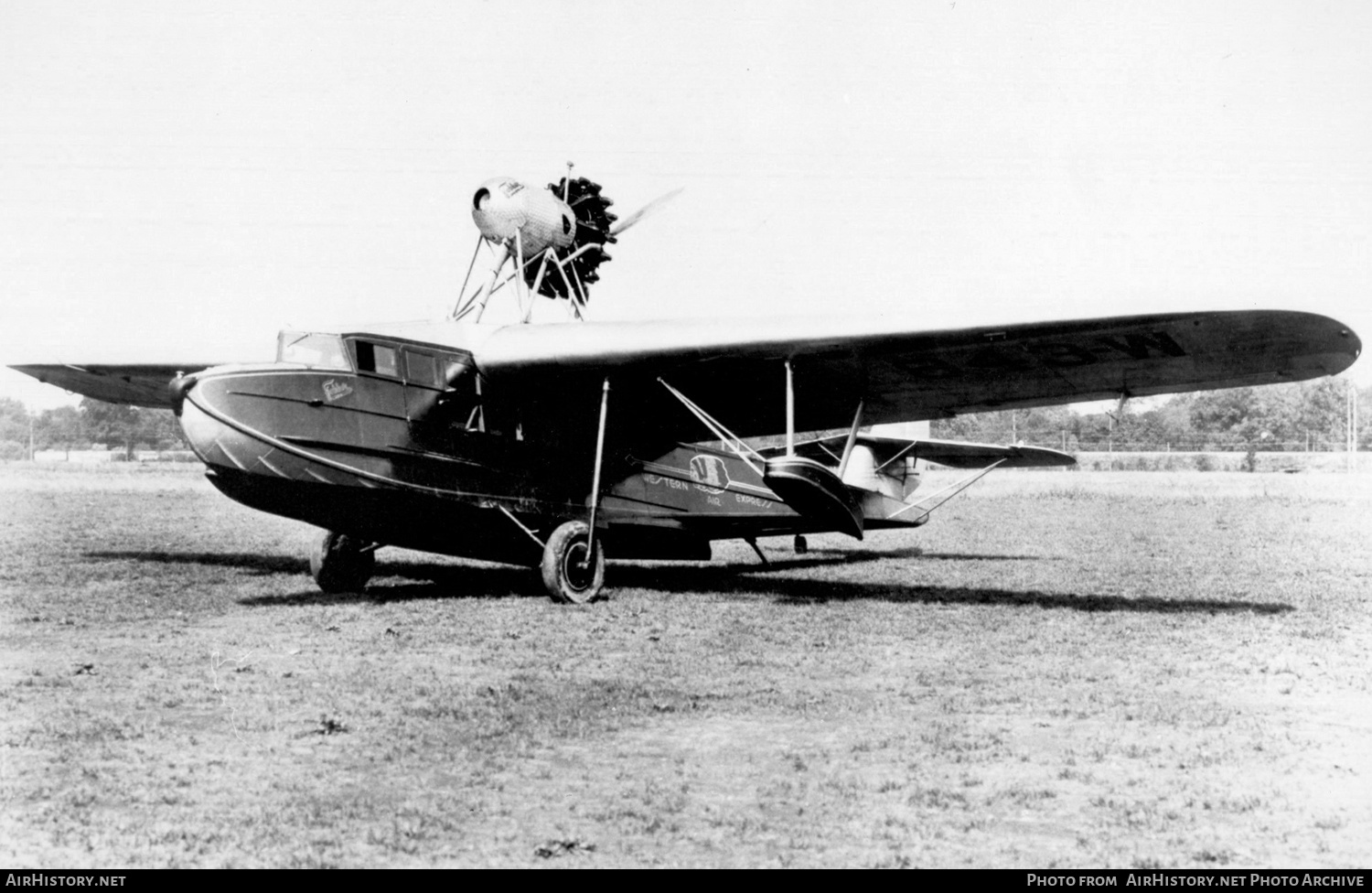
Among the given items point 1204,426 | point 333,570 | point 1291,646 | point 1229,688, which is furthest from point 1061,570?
point 1204,426

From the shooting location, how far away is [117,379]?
13883 millimetres

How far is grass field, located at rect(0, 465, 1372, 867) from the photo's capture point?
159 inches

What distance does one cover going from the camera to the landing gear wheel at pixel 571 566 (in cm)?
1088

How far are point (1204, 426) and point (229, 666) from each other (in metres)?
105

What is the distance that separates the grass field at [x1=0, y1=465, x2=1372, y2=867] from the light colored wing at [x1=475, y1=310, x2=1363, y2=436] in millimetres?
2196

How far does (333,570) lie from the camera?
11.7 meters

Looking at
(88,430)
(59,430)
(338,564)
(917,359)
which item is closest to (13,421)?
(59,430)

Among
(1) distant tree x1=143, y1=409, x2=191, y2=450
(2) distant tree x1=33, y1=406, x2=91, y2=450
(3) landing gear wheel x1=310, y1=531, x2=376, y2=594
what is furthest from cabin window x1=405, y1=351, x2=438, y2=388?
(2) distant tree x1=33, y1=406, x2=91, y2=450

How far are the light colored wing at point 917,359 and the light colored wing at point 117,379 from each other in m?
5.23

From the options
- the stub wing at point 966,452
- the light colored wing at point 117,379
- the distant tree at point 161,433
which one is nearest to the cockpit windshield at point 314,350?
the light colored wing at point 117,379

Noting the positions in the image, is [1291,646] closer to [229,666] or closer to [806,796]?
[806,796]

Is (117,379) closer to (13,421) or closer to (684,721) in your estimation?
(684,721)

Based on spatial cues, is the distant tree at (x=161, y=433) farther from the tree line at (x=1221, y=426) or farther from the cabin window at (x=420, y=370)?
the cabin window at (x=420, y=370)

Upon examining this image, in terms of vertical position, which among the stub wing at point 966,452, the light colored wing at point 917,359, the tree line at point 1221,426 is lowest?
the tree line at point 1221,426
